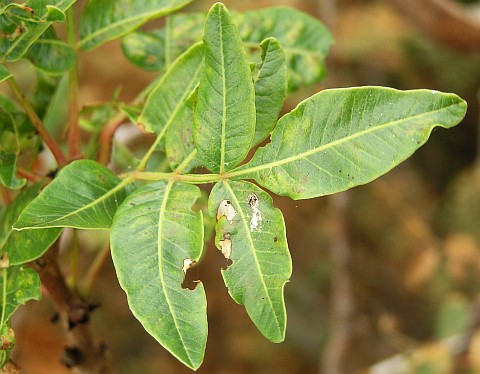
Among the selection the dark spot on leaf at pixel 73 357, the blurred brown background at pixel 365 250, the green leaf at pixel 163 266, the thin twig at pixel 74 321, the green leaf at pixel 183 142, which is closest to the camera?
the green leaf at pixel 163 266

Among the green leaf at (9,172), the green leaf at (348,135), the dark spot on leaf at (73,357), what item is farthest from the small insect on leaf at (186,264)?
the dark spot on leaf at (73,357)

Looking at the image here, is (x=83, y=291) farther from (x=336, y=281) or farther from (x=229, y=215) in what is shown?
(x=336, y=281)

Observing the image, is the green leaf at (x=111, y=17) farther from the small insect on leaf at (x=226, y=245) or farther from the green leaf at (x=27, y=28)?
the small insect on leaf at (x=226, y=245)

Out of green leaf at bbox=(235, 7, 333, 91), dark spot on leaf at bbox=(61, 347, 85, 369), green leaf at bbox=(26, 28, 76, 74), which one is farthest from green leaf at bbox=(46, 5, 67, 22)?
dark spot on leaf at bbox=(61, 347, 85, 369)

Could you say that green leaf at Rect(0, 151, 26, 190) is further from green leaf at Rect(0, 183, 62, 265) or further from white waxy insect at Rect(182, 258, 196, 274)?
white waxy insect at Rect(182, 258, 196, 274)

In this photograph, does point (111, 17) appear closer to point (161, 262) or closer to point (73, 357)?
point (161, 262)

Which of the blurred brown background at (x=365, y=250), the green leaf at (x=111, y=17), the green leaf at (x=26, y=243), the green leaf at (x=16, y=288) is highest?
the green leaf at (x=111, y=17)
